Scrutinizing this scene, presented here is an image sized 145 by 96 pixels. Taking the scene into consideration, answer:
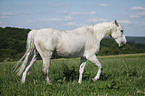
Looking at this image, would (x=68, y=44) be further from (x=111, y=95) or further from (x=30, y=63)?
(x=111, y=95)

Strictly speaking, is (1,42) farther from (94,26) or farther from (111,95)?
(111,95)

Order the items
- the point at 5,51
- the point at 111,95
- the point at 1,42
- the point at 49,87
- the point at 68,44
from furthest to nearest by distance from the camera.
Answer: the point at 1,42 < the point at 5,51 < the point at 68,44 < the point at 49,87 < the point at 111,95

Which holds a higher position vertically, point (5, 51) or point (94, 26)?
point (94, 26)

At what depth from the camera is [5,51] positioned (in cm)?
1772

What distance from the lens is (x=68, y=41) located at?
5.23m

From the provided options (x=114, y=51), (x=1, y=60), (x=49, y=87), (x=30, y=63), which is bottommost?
(x=114, y=51)

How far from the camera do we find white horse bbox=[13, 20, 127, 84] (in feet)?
16.5

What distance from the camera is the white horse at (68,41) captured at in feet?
16.5

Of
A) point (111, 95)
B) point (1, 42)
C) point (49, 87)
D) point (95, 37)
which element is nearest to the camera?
point (111, 95)

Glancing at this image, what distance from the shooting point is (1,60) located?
54.4 feet

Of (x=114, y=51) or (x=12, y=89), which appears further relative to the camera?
(x=114, y=51)

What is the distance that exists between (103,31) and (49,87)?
10.7 feet

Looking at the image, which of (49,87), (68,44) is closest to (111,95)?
(49,87)

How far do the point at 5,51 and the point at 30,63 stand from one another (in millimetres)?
13757
